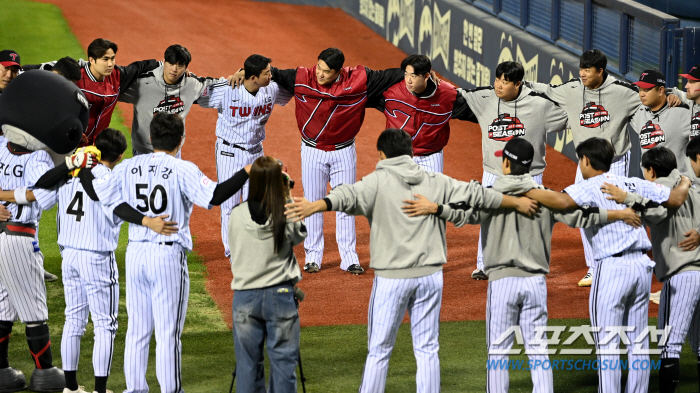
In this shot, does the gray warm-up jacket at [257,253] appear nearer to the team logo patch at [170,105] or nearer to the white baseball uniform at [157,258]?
the white baseball uniform at [157,258]

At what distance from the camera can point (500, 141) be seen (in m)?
7.72

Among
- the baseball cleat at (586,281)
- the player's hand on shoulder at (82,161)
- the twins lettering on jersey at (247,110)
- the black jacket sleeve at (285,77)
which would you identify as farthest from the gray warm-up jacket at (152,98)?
the baseball cleat at (586,281)

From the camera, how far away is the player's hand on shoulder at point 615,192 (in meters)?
5.21

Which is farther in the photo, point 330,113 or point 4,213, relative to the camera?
point 330,113

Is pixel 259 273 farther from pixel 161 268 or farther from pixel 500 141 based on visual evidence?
pixel 500 141

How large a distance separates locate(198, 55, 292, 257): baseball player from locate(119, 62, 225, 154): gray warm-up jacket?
0.20 metres

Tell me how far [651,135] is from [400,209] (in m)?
3.37

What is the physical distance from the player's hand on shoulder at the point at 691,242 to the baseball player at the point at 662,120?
6.22 feet

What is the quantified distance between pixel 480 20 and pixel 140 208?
1054 cm

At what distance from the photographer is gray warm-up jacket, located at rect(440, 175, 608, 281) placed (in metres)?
5.20

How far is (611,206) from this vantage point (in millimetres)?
5312

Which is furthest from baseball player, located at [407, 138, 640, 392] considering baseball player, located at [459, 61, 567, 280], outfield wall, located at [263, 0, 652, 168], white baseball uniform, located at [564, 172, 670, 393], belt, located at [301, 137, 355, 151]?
outfield wall, located at [263, 0, 652, 168]

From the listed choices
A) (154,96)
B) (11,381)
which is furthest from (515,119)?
(11,381)

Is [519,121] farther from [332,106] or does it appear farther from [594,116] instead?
[332,106]
